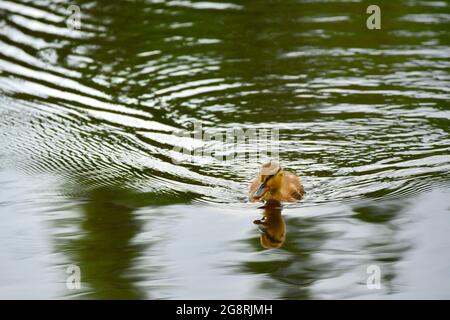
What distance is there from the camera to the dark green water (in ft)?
23.9

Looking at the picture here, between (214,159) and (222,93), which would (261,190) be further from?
(222,93)

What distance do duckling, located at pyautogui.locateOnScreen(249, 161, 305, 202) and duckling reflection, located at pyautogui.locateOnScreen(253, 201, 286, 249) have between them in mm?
99

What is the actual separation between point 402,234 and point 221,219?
1625 mm

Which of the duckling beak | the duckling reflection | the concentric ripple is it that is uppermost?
the concentric ripple

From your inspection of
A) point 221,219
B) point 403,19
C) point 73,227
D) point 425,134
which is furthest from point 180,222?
point 403,19

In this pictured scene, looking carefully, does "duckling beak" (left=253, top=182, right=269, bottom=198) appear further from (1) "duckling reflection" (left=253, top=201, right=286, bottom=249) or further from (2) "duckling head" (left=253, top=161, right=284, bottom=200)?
(1) "duckling reflection" (left=253, top=201, right=286, bottom=249)

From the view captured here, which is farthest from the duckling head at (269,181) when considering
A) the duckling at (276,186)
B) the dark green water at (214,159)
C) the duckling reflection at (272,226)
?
the dark green water at (214,159)

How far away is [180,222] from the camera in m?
8.15

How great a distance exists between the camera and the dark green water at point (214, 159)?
23.9 feet

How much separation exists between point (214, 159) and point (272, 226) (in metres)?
1.71

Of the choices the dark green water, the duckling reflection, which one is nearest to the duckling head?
the duckling reflection

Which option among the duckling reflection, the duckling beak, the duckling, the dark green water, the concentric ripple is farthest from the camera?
the concentric ripple

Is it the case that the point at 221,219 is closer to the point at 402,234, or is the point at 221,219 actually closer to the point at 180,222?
the point at 180,222

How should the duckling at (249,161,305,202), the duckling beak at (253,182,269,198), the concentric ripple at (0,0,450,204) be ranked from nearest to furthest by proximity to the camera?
the duckling beak at (253,182,269,198) < the duckling at (249,161,305,202) < the concentric ripple at (0,0,450,204)
